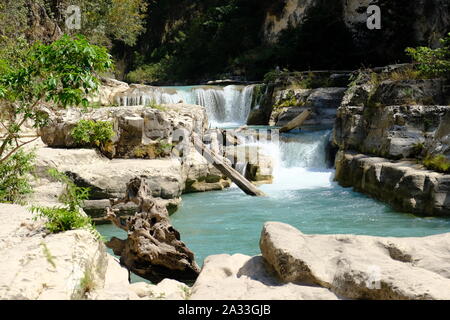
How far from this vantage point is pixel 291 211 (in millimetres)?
8711

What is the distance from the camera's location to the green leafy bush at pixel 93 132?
9.05 m

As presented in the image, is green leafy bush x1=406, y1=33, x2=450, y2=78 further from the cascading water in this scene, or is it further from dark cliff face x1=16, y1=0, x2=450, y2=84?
dark cliff face x1=16, y1=0, x2=450, y2=84

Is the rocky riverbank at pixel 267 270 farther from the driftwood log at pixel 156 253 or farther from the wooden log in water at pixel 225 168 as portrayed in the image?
the wooden log in water at pixel 225 168

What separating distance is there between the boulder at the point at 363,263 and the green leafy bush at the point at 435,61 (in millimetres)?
7345

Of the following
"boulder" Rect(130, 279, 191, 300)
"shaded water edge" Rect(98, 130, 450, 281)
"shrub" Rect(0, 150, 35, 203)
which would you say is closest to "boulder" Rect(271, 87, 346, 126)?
"shaded water edge" Rect(98, 130, 450, 281)

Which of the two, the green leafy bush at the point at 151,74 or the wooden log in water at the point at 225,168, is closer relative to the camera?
the wooden log in water at the point at 225,168

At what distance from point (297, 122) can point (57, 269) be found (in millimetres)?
12455

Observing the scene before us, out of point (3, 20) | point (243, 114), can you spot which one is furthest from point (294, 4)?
point (3, 20)

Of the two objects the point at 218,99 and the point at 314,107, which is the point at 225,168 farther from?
the point at 218,99

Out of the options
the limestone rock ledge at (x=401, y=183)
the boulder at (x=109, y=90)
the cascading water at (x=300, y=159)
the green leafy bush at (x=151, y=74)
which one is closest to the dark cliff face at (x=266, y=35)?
the green leafy bush at (x=151, y=74)

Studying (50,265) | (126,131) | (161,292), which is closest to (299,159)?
(126,131)

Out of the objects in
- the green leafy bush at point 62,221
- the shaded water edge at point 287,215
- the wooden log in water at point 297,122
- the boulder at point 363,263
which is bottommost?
the shaded water edge at point 287,215

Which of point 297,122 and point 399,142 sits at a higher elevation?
point 297,122
